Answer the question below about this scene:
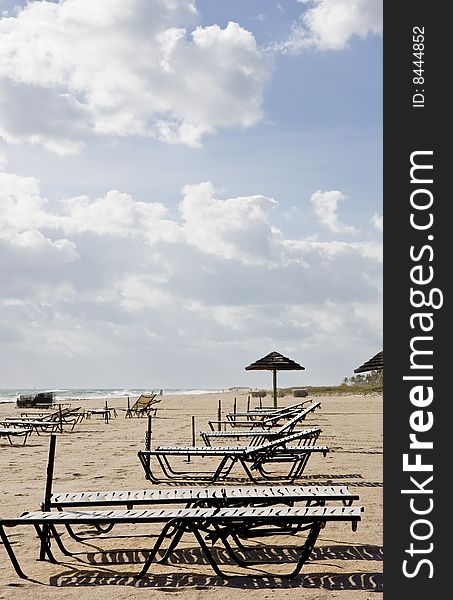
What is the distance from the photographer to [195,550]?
6.55 meters

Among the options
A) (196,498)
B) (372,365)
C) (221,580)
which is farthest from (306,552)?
(372,365)

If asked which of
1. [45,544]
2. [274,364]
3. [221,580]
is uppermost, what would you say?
[274,364]

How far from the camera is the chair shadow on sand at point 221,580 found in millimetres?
5520

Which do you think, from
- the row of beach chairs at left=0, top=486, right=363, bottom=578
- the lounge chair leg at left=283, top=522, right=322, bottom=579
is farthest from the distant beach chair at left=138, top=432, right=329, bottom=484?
the lounge chair leg at left=283, top=522, right=322, bottom=579

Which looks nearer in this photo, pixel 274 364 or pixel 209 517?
pixel 209 517

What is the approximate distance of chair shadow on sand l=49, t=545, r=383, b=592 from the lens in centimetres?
552

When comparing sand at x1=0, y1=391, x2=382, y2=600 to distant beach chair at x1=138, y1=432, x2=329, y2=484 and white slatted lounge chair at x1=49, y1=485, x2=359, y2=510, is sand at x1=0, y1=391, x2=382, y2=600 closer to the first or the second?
distant beach chair at x1=138, y1=432, x2=329, y2=484

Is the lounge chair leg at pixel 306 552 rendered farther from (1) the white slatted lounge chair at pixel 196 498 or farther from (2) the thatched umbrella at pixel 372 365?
(2) the thatched umbrella at pixel 372 365

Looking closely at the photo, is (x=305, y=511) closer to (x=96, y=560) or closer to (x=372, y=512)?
(x=96, y=560)

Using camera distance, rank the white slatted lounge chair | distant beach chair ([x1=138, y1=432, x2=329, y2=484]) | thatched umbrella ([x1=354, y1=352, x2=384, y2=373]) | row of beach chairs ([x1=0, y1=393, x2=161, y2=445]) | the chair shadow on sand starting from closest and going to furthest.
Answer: the chair shadow on sand < the white slatted lounge chair < distant beach chair ([x1=138, y1=432, x2=329, y2=484]) < row of beach chairs ([x1=0, y1=393, x2=161, y2=445]) < thatched umbrella ([x1=354, y1=352, x2=384, y2=373])

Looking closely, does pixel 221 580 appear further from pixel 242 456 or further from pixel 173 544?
pixel 242 456

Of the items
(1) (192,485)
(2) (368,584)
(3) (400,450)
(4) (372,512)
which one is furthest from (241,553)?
(1) (192,485)

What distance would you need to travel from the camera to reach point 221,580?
18.5ft

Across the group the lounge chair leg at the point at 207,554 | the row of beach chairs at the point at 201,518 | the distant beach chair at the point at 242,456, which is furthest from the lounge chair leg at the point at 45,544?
the distant beach chair at the point at 242,456
